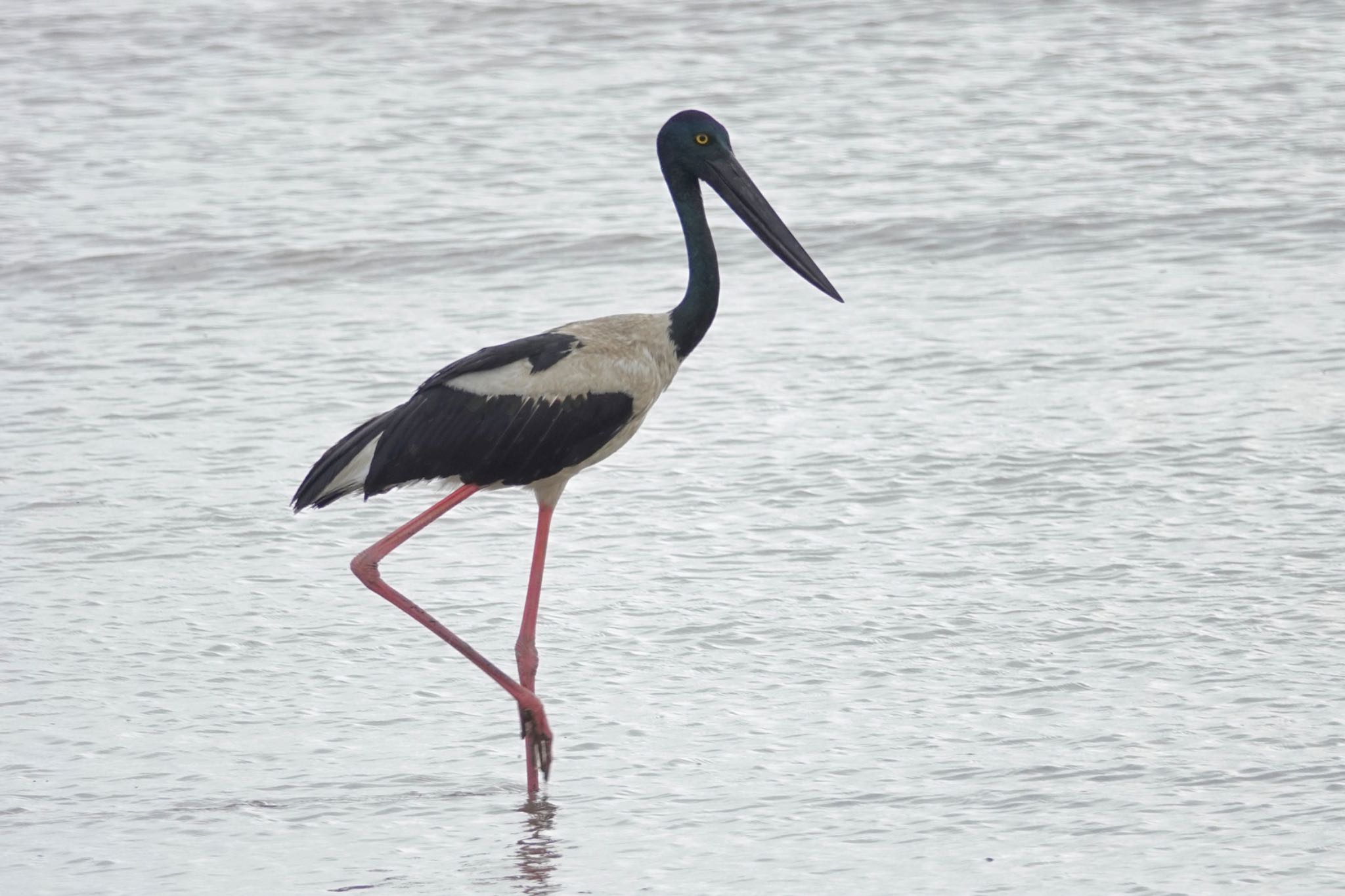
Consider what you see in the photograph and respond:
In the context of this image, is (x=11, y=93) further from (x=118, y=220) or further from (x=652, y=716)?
(x=652, y=716)

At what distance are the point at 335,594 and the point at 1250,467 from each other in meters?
3.36

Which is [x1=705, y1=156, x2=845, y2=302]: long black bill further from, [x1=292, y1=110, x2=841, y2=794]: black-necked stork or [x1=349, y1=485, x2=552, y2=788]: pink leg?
[x1=349, y1=485, x2=552, y2=788]: pink leg

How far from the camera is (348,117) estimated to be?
605 inches

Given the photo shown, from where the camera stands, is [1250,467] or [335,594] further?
[1250,467]

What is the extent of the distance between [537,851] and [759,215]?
7.59ft

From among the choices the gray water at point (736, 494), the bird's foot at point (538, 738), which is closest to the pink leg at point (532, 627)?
the bird's foot at point (538, 738)

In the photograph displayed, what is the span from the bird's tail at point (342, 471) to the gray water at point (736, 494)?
59 cm

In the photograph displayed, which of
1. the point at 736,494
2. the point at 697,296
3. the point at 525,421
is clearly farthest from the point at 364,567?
the point at 736,494

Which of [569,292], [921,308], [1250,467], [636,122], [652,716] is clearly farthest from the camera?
[636,122]

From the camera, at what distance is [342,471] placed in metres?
6.29

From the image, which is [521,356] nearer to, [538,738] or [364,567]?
[364,567]

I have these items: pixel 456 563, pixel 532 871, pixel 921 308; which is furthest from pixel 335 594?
pixel 921 308

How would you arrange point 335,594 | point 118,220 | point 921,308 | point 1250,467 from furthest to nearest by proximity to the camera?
1. point 118,220
2. point 921,308
3. point 1250,467
4. point 335,594

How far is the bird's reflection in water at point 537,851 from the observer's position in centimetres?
512
